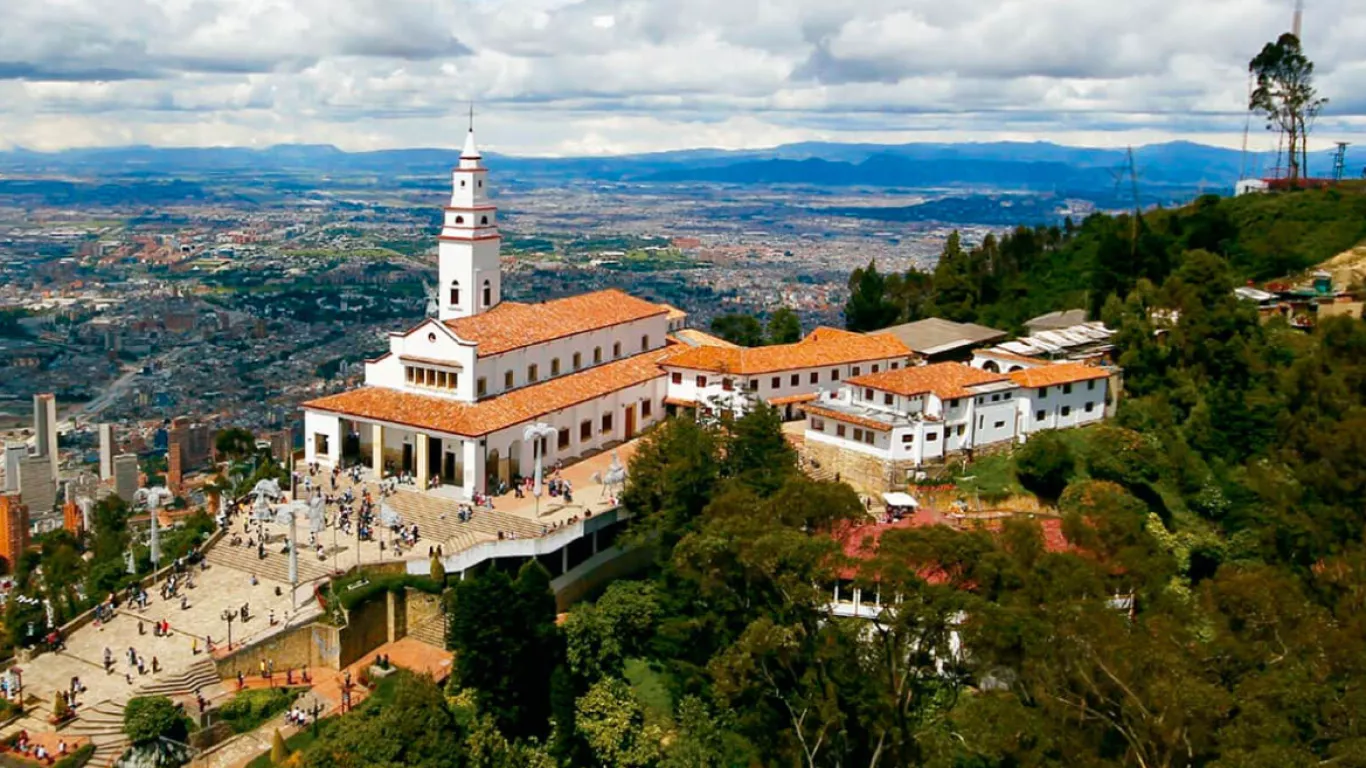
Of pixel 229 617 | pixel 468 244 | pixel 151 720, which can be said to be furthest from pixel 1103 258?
pixel 151 720

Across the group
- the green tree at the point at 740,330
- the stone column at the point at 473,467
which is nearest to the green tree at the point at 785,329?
the green tree at the point at 740,330

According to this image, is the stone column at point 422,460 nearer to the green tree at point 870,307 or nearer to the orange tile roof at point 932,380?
the orange tile roof at point 932,380

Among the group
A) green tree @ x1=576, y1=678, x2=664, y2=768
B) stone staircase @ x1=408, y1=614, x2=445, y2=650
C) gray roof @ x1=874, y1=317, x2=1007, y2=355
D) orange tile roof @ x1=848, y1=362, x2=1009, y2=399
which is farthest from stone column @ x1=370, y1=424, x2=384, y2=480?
gray roof @ x1=874, y1=317, x2=1007, y2=355

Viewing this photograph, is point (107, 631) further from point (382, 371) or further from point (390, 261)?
point (390, 261)

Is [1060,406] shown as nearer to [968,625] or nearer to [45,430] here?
[968,625]

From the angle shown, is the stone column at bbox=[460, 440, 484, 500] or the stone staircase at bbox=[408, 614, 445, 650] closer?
the stone staircase at bbox=[408, 614, 445, 650]

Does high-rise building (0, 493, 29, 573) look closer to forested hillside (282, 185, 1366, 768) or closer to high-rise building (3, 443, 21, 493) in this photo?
high-rise building (3, 443, 21, 493)

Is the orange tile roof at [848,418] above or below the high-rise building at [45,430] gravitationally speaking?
above
